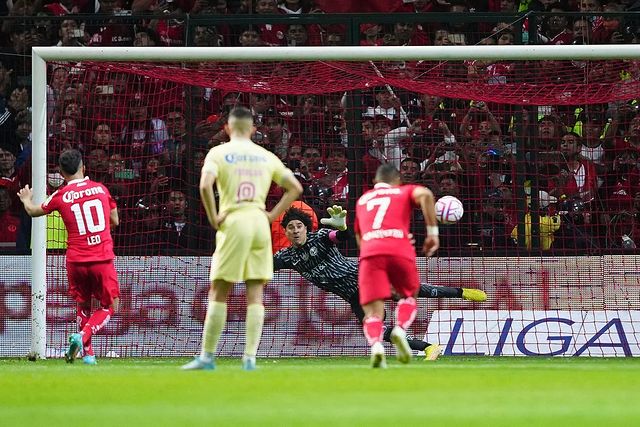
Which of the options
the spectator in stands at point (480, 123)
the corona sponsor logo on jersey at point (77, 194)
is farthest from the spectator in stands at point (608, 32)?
the corona sponsor logo on jersey at point (77, 194)

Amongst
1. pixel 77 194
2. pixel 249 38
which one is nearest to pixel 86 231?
pixel 77 194

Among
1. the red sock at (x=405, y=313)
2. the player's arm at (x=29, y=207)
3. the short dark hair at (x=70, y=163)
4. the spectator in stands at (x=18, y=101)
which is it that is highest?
the spectator in stands at (x=18, y=101)

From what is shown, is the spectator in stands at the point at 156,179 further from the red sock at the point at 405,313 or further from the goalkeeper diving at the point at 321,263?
the red sock at the point at 405,313

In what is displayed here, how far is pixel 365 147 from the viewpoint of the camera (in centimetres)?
1714

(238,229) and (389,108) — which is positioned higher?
(389,108)

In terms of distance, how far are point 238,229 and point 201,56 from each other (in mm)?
4574

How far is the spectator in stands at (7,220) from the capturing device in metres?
17.2

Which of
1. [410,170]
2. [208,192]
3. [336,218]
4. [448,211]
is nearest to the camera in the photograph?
[208,192]

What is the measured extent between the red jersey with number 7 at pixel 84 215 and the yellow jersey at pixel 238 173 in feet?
9.53

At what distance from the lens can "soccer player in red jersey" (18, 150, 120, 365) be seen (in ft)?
45.5

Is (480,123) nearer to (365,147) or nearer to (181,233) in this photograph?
(365,147)

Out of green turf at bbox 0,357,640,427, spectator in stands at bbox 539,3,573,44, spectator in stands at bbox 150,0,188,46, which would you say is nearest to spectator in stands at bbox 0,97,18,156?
spectator in stands at bbox 150,0,188,46

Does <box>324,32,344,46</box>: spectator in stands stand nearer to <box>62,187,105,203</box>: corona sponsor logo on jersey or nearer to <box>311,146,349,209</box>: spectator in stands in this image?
<box>311,146,349,209</box>: spectator in stands

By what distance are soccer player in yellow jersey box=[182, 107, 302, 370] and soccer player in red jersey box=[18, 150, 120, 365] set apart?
288 centimetres
